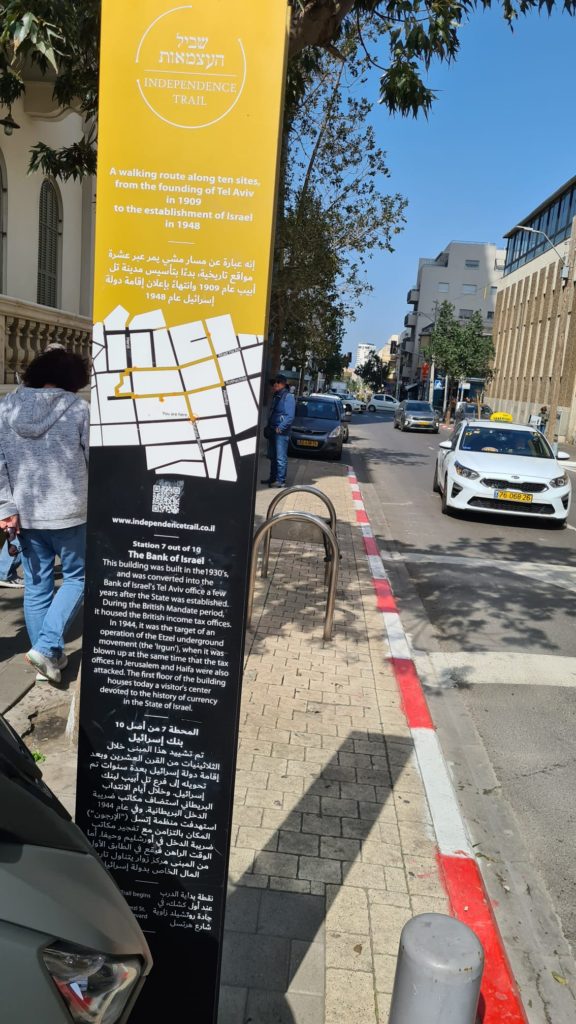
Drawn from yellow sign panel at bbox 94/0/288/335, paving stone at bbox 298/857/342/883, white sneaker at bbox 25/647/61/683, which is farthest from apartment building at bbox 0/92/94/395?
paving stone at bbox 298/857/342/883

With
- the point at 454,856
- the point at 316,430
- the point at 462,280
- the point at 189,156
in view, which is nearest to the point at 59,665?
the point at 454,856

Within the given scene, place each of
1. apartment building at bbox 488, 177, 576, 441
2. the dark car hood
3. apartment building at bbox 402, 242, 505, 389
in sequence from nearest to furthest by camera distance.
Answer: the dark car hood
apartment building at bbox 488, 177, 576, 441
apartment building at bbox 402, 242, 505, 389

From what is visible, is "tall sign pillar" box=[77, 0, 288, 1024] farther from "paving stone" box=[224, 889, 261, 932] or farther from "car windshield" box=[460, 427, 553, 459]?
"car windshield" box=[460, 427, 553, 459]

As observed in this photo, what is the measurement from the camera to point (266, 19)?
2.12 m

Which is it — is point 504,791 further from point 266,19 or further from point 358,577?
point 358,577

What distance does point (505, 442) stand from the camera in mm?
13445

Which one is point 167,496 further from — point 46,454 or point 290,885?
point 46,454

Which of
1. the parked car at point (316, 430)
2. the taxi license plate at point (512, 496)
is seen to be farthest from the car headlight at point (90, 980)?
the parked car at point (316, 430)

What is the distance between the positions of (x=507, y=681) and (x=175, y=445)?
454 centimetres

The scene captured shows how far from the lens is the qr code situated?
230 cm

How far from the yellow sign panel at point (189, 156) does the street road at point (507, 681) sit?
9.12 feet

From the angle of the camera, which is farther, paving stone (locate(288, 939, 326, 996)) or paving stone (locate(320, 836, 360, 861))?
paving stone (locate(320, 836, 360, 861))

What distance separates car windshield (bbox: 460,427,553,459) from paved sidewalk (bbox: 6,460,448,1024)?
7426 millimetres

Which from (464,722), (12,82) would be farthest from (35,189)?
(464,722)
